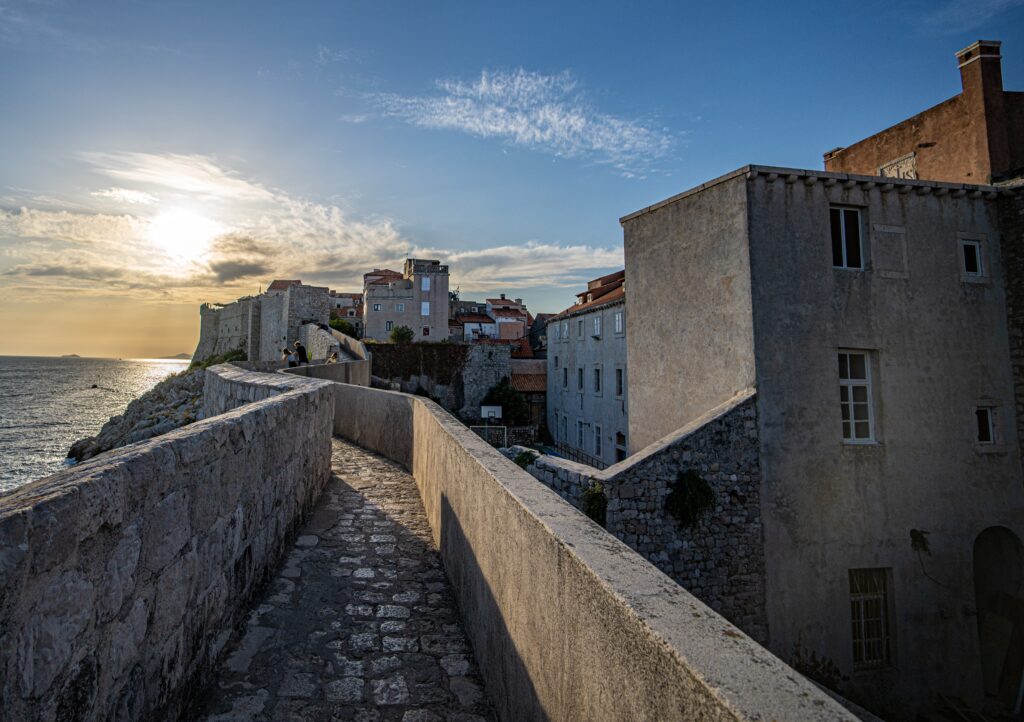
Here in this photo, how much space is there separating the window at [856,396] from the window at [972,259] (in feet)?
12.1

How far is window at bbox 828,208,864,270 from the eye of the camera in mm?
11766

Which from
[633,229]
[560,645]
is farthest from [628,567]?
[633,229]

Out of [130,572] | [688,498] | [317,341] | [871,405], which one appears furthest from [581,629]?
[317,341]

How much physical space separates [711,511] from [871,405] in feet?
14.8

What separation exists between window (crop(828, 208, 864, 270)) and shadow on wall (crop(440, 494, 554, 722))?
11.1 metres

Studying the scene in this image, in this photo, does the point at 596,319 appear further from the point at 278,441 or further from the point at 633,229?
the point at 278,441

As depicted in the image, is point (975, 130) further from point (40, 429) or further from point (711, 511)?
point (40, 429)

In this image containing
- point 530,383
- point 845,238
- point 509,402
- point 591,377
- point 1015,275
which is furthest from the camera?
point 530,383

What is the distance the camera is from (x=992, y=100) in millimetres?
14758

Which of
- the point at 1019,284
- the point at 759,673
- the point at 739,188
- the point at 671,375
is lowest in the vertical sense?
the point at 759,673

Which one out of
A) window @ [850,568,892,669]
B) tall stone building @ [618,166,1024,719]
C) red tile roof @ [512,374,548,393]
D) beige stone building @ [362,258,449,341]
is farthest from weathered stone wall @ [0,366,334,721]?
beige stone building @ [362,258,449,341]

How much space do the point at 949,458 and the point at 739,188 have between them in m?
7.64

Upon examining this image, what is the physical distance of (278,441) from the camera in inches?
191

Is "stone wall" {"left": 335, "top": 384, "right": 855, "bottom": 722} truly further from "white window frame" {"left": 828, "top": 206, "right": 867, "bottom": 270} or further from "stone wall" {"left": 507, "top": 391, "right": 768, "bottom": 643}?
"white window frame" {"left": 828, "top": 206, "right": 867, "bottom": 270}
